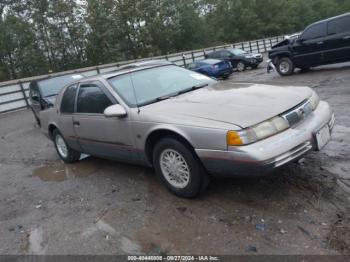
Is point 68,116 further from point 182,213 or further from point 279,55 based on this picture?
point 279,55

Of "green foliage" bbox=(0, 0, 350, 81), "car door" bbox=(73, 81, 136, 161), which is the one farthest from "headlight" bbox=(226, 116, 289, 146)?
"green foliage" bbox=(0, 0, 350, 81)

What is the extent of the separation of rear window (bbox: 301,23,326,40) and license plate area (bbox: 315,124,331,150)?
9122 millimetres

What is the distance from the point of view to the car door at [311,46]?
465 inches

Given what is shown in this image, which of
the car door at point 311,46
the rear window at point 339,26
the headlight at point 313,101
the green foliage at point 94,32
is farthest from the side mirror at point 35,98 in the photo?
the green foliage at point 94,32

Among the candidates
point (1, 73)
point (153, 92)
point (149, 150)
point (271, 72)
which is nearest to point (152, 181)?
point (149, 150)

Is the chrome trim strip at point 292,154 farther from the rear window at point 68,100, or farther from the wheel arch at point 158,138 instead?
A: the rear window at point 68,100

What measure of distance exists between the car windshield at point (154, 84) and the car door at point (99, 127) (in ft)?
0.68

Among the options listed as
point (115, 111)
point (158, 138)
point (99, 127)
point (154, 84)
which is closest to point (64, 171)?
point (99, 127)

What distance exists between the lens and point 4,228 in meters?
4.17

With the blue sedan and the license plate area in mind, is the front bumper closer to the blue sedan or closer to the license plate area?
the license plate area

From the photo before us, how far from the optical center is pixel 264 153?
324cm

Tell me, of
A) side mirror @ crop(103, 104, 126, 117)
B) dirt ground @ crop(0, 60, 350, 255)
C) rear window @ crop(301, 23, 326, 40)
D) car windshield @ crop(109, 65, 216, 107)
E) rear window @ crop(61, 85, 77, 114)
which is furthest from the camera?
rear window @ crop(301, 23, 326, 40)

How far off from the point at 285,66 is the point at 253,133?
10863 mm

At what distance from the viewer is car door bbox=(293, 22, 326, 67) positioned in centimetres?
1180
